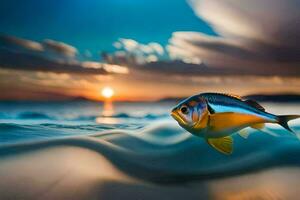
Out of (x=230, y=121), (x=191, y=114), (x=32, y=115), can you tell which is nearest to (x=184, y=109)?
(x=191, y=114)

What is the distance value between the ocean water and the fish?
183 millimetres

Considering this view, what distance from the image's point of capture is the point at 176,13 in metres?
1.07

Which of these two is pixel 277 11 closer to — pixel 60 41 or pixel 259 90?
pixel 259 90

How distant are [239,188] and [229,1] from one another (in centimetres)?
52

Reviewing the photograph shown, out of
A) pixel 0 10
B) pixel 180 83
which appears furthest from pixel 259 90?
pixel 0 10

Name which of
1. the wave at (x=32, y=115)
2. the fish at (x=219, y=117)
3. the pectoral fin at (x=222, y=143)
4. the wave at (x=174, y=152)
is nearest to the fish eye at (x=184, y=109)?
the fish at (x=219, y=117)

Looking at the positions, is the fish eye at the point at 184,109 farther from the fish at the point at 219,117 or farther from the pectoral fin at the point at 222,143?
the pectoral fin at the point at 222,143

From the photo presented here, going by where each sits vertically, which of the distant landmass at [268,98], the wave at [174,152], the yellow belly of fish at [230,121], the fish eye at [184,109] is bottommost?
the wave at [174,152]

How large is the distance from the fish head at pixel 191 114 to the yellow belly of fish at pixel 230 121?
0.08 ft

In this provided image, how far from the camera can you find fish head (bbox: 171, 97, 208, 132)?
769 millimetres

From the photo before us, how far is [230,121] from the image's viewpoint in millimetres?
833

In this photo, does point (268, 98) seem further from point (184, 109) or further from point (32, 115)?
point (32, 115)

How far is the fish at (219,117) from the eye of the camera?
77 centimetres

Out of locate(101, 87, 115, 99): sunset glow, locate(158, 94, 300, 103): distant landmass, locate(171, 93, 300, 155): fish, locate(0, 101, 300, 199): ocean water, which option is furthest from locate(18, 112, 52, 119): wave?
locate(171, 93, 300, 155): fish
